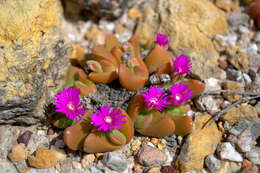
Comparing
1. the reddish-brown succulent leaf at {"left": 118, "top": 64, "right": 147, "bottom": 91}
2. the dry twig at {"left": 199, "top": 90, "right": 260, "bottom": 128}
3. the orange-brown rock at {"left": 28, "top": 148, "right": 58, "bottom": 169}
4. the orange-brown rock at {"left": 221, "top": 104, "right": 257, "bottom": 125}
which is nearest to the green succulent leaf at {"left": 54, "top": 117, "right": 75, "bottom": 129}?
the orange-brown rock at {"left": 28, "top": 148, "right": 58, "bottom": 169}

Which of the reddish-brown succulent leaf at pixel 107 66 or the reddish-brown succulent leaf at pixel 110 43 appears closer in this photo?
the reddish-brown succulent leaf at pixel 107 66

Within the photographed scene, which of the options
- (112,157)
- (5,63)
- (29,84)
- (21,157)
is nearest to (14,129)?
(21,157)

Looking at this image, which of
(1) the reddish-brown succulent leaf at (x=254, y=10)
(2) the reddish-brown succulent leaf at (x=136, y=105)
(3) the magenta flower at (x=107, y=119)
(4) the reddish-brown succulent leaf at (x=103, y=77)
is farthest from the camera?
(1) the reddish-brown succulent leaf at (x=254, y=10)

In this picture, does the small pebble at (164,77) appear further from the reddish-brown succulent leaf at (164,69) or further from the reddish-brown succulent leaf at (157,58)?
the reddish-brown succulent leaf at (157,58)

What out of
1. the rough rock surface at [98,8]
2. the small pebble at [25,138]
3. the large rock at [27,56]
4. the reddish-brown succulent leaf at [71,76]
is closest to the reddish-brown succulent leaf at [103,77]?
A: the reddish-brown succulent leaf at [71,76]

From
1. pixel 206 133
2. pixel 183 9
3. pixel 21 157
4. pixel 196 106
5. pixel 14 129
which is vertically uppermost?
pixel 183 9

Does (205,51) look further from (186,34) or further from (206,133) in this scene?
(206,133)

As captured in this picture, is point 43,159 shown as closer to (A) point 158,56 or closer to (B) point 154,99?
(B) point 154,99
